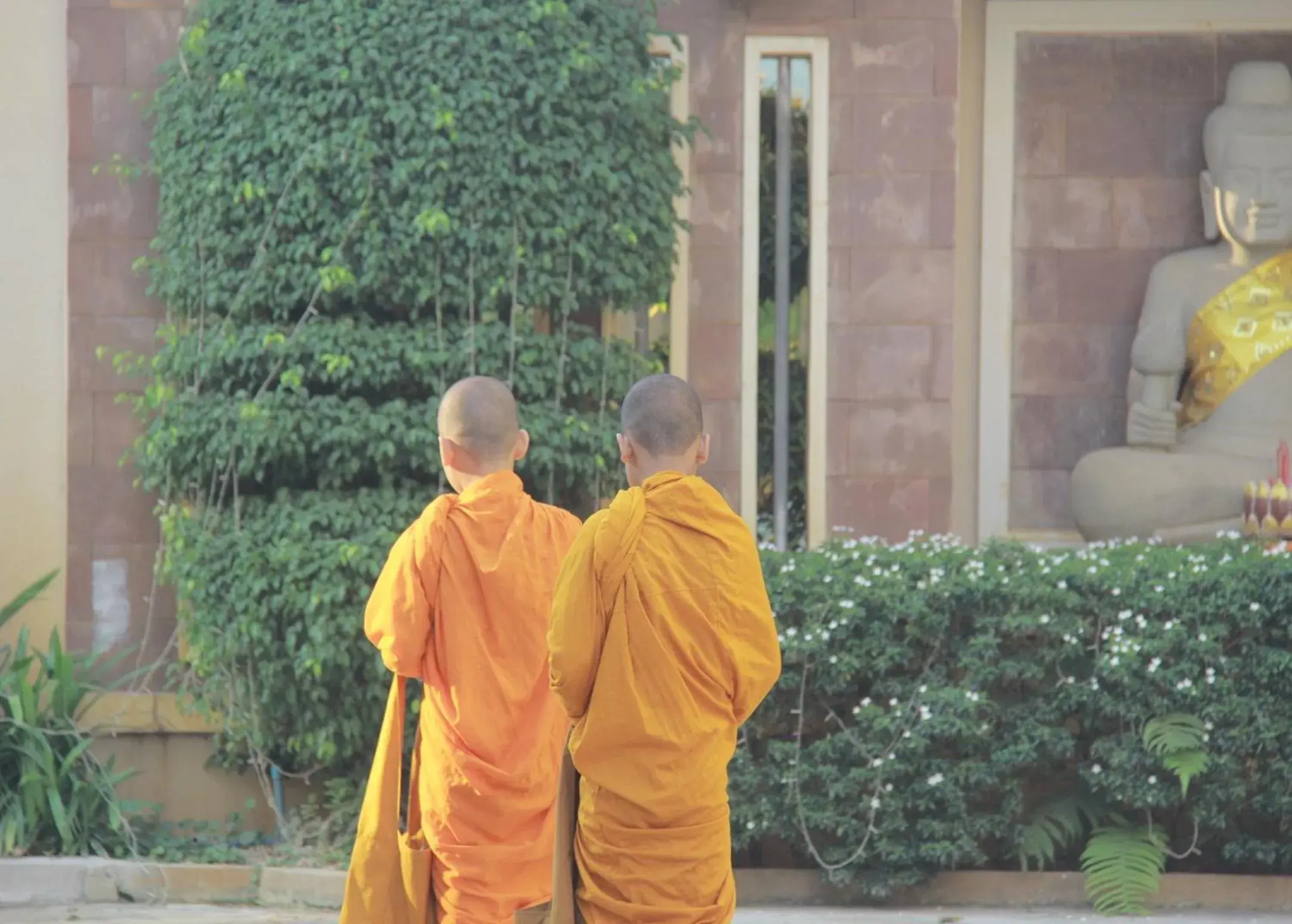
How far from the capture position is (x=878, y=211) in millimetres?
9156

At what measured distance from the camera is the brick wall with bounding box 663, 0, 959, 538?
913 centimetres

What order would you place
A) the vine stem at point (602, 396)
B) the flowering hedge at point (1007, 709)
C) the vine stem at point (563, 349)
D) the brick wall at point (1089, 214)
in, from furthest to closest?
1. the brick wall at point (1089, 214)
2. the vine stem at point (602, 396)
3. the vine stem at point (563, 349)
4. the flowering hedge at point (1007, 709)

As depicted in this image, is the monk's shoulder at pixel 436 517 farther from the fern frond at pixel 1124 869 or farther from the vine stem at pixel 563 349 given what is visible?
the fern frond at pixel 1124 869

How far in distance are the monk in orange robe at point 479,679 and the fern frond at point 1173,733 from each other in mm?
2996

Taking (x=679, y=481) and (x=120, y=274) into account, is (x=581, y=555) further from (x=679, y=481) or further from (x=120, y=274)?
(x=120, y=274)

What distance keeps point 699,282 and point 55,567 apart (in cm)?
→ 322

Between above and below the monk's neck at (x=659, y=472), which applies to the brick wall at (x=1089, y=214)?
above

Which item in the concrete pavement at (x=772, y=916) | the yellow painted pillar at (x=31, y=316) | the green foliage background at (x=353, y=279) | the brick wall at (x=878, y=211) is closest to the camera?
the concrete pavement at (x=772, y=916)

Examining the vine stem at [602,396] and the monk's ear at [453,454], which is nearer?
the monk's ear at [453,454]

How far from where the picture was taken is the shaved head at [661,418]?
190 inches

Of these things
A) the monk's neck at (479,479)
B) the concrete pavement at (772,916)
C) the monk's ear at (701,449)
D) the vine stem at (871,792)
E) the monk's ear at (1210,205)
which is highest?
the monk's ear at (1210,205)

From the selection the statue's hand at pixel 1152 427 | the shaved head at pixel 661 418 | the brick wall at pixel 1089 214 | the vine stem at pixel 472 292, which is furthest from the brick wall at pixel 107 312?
the shaved head at pixel 661 418

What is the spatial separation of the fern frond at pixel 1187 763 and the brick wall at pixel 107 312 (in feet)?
14.5

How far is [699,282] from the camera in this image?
9211 mm
